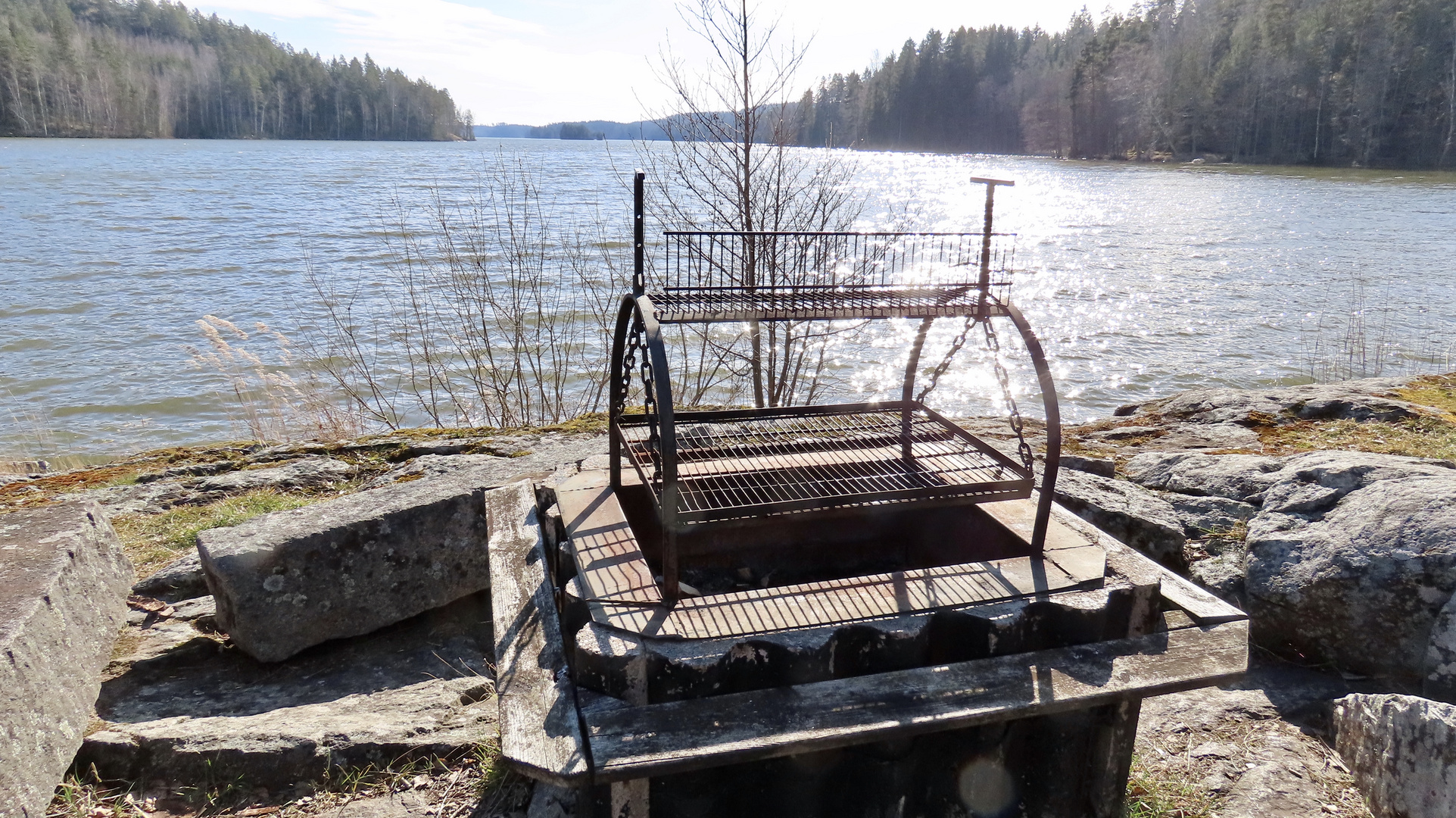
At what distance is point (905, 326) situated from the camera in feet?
44.6

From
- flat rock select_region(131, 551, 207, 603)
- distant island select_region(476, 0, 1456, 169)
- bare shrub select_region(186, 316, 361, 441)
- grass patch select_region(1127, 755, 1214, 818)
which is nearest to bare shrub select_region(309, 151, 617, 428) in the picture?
bare shrub select_region(186, 316, 361, 441)

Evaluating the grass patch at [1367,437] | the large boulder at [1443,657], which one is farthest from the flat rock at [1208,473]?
the large boulder at [1443,657]

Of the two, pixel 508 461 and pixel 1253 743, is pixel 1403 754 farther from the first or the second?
pixel 508 461

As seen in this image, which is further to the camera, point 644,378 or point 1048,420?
point 644,378

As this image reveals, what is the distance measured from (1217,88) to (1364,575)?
169 feet

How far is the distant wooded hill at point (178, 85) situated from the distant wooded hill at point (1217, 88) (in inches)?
1865

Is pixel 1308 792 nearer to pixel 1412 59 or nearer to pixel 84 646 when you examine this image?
pixel 84 646

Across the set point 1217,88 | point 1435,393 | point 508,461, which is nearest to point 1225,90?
point 1217,88

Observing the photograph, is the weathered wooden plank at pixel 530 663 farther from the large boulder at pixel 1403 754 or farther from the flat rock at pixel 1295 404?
the flat rock at pixel 1295 404

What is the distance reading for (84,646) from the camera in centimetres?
285

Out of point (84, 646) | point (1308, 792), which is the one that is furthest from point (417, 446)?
point (1308, 792)

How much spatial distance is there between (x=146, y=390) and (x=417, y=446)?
6394 millimetres

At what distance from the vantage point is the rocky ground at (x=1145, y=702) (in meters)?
2.65

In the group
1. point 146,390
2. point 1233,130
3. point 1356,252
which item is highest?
point 1233,130
